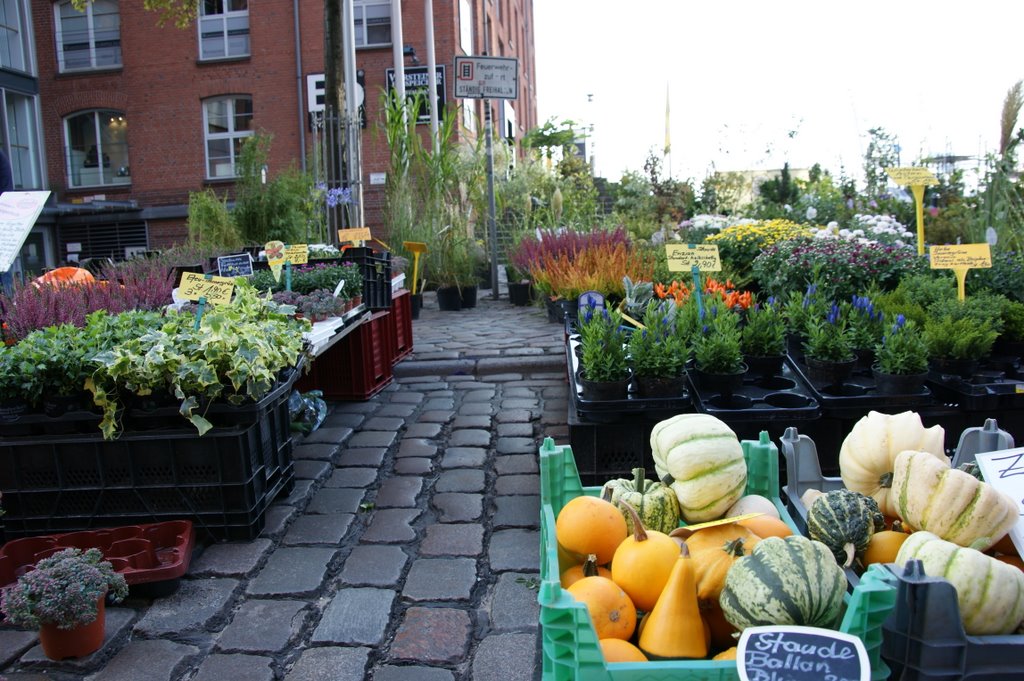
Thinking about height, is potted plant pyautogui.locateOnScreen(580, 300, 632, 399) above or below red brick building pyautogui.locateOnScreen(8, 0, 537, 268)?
below

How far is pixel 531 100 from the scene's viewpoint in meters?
41.0

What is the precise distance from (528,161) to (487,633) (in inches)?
497

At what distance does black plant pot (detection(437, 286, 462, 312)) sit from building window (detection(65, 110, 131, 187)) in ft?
50.2

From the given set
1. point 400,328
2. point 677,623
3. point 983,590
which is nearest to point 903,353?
point 983,590

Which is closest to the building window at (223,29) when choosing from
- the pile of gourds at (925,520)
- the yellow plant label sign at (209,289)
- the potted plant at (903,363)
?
the yellow plant label sign at (209,289)

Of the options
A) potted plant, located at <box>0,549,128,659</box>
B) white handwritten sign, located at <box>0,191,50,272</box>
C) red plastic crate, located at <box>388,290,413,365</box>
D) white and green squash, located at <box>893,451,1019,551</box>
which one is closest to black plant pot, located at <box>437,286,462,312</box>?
red plastic crate, located at <box>388,290,413,365</box>

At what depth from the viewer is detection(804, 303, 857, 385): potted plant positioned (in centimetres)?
327

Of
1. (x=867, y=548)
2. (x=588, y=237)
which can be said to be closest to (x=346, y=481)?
(x=867, y=548)

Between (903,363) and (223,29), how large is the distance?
21.0 meters

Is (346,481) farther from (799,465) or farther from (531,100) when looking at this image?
(531,100)

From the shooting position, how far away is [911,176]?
14.5ft

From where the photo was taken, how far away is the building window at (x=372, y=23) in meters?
19.2

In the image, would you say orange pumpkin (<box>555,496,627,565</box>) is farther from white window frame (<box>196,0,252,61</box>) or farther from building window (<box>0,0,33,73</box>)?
building window (<box>0,0,33,73</box>)

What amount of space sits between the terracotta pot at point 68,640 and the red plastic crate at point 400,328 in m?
3.72
